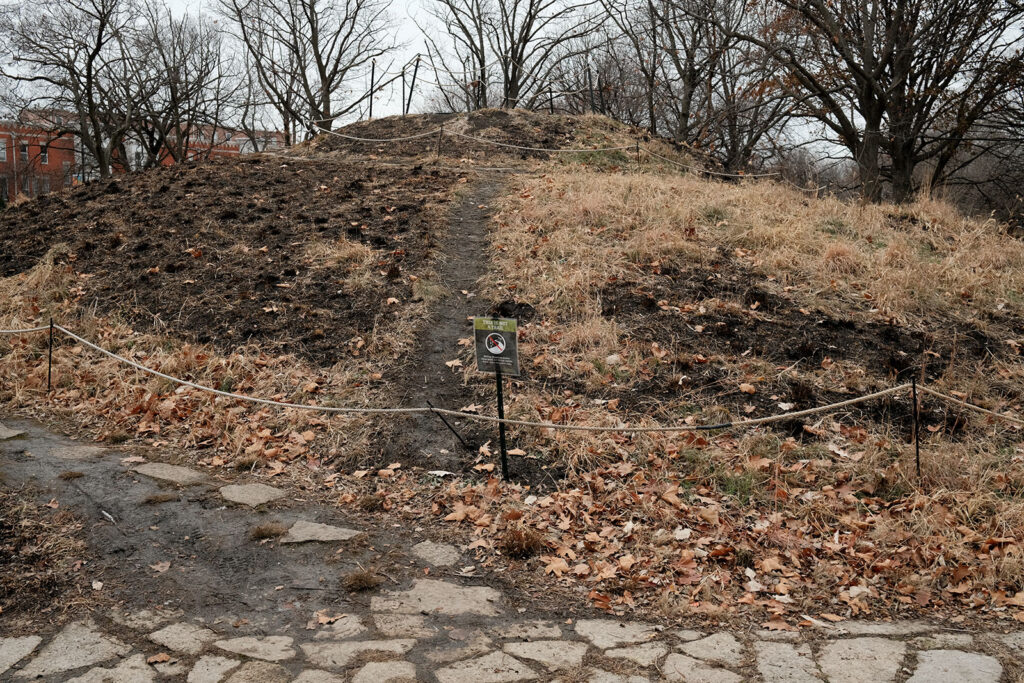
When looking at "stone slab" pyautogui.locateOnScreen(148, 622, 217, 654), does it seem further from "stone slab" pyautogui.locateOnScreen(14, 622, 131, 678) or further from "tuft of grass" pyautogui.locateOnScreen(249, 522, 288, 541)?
"tuft of grass" pyautogui.locateOnScreen(249, 522, 288, 541)

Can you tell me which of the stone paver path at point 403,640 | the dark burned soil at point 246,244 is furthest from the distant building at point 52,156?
the stone paver path at point 403,640

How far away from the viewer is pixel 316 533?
14.3 feet

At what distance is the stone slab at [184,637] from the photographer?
10.9ft

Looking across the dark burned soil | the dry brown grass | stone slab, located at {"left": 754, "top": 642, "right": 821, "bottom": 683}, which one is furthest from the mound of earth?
stone slab, located at {"left": 754, "top": 642, "right": 821, "bottom": 683}

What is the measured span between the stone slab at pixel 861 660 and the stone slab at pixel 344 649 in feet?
6.33

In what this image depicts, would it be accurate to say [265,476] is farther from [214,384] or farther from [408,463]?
[214,384]

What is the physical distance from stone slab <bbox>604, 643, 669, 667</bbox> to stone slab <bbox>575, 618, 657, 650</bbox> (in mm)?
42

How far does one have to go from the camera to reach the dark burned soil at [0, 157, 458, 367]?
24.6 feet

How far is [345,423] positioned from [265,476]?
81 cm

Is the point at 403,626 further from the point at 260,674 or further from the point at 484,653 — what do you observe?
the point at 260,674

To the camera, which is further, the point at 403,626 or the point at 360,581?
the point at 360,581

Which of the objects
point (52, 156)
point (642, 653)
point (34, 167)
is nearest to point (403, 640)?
point (642, 653)

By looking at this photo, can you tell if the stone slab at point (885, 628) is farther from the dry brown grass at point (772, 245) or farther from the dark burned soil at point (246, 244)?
the dark burned soil at point (246, 244)

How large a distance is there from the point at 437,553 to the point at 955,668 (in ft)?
8.71
